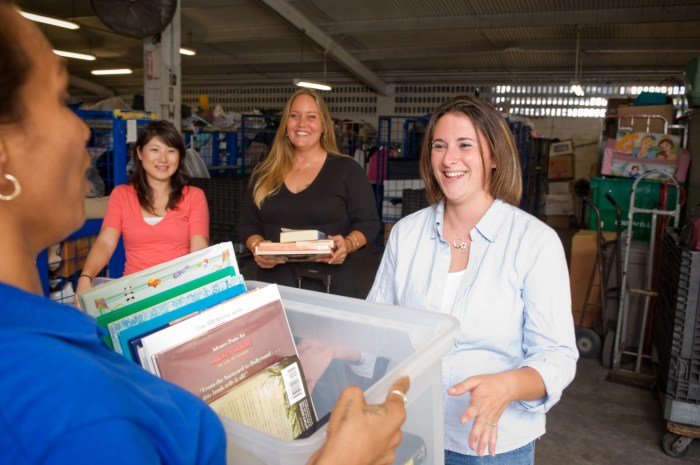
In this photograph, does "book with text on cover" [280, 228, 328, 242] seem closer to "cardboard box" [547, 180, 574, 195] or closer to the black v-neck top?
the black v-neck top

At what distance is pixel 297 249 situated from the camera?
2125 mm

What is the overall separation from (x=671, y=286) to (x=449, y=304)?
7.77 ft

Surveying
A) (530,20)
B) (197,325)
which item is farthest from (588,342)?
(530,20)

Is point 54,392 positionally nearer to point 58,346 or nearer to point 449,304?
point 58,346

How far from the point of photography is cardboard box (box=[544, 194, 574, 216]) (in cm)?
1168

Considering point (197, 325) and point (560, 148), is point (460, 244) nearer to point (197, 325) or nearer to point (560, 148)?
point (197, 325)

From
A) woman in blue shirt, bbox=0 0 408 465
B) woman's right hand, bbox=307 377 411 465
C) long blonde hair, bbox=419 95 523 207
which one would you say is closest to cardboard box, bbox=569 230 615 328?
long blonde hair, bbox=419 95 523 207

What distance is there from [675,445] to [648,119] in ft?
10.8

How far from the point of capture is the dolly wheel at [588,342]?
4.25 metres

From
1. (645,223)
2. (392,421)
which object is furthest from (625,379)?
(392,421)

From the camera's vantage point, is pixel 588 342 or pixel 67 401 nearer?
pixel 67 401

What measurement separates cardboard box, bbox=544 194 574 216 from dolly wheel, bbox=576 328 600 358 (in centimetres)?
795

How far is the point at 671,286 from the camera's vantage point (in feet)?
10.3

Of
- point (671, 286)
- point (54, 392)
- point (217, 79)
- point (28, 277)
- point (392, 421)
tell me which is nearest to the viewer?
point (54, 392)
